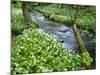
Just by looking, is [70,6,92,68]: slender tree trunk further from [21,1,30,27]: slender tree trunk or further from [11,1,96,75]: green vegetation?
[21,1,30,27]: slender tree trunk

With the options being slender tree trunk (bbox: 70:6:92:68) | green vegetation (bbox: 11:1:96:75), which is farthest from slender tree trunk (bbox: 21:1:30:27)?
slender tree trunk (bbox: 70:6:92:68)

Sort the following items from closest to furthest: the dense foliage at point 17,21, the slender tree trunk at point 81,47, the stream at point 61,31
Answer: the dense foliage at point 17,21, the stream at point 61,31, the slender tree trunk at point 81,47

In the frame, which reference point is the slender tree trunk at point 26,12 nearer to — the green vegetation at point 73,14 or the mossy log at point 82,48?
the green vegetation at point 73,14

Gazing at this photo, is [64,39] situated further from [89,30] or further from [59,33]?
[89,30]

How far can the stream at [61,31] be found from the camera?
2.18m

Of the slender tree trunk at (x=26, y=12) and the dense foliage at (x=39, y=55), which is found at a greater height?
the slender tree trunk at (x=26, y=12)

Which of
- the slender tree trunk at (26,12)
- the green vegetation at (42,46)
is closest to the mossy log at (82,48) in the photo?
the green vegetation at (42,46)

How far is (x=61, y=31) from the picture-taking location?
224cm

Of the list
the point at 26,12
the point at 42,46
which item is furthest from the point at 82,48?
the point at 26,12

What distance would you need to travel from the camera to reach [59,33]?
88.1 inches

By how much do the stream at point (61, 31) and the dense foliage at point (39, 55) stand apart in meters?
0.05

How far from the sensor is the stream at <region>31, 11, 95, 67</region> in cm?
218

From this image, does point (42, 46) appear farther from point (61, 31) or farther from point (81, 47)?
point (81, 47)

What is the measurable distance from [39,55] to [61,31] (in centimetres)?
35
